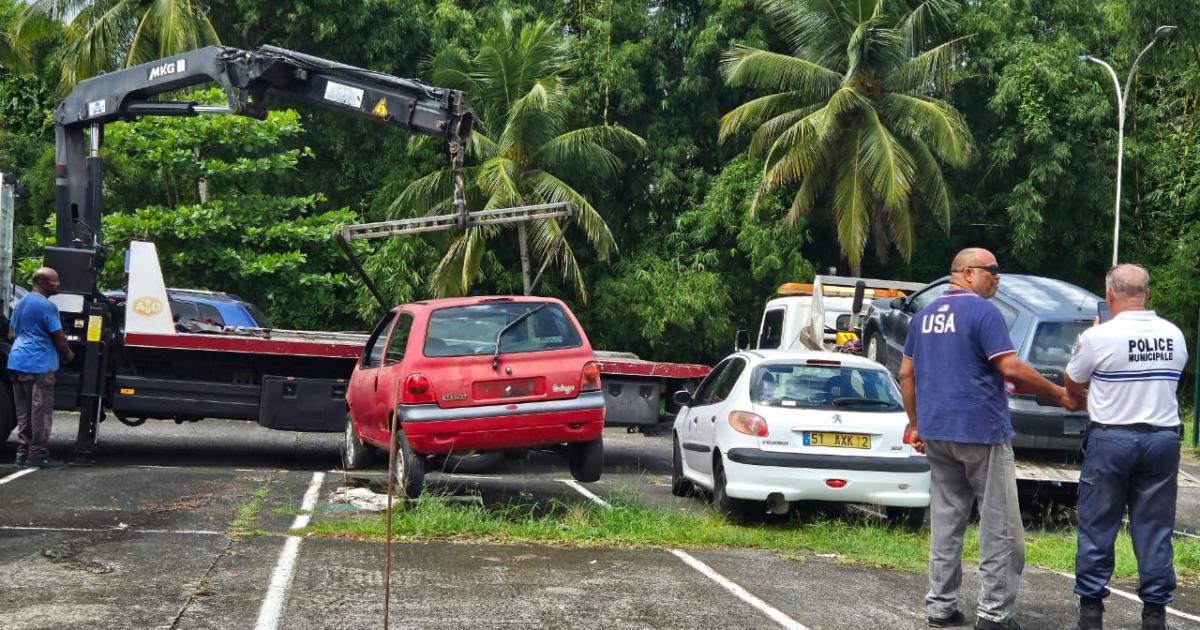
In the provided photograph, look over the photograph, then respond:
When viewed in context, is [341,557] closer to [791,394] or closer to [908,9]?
[791,394]

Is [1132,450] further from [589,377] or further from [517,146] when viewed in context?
[517,146]

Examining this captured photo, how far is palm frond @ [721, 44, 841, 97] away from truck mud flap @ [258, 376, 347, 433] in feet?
51.6

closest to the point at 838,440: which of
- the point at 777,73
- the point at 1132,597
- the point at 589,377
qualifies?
the point at 589,377

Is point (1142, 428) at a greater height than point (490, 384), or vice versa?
point (1142, 428)

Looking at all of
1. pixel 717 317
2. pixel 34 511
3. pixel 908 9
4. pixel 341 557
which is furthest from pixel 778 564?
pixel 908 9

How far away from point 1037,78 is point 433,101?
65.6 feet

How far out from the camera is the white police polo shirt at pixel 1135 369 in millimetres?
6512

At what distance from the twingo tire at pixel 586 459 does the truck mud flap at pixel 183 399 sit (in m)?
4.48

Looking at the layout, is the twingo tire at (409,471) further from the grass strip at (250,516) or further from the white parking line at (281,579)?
the grass strip at (250,516)

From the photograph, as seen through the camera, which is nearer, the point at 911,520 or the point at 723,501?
the point at 723,501

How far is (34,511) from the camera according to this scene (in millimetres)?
9734

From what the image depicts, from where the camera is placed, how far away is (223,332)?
14.3m

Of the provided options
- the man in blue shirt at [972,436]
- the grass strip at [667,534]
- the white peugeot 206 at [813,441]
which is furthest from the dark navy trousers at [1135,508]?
the white peugeot 206 at [813,441]

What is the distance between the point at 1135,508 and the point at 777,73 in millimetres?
22198
